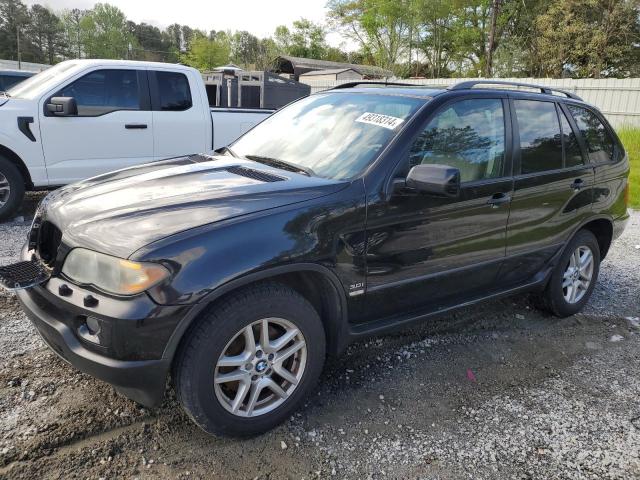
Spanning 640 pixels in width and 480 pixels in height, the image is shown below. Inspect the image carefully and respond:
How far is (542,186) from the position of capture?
12.0ft

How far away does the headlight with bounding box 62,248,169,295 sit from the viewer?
2.15m

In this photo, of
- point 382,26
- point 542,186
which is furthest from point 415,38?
point 542,186

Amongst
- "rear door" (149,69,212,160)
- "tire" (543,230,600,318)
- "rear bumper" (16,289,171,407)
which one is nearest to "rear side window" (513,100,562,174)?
"tire" (543,230,600,318)

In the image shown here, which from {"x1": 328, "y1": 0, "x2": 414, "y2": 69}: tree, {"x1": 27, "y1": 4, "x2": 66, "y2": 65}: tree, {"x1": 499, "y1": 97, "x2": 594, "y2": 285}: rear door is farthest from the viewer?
{"x1": 27, "y1": 4, "x2": 66, "y2": 65}: tree

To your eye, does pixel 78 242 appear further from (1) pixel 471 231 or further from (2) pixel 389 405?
(1) pixel 471 231

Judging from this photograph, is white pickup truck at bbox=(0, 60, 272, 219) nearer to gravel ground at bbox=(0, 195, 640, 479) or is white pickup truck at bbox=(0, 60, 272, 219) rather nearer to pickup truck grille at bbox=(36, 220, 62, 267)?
gravel ground at bbox=(0, 195, 640, 479)

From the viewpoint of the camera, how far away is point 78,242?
2357 mm

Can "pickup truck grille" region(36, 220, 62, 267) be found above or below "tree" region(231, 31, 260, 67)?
below

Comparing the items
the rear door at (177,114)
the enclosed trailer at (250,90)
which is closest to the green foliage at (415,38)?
the enclosed trailer at (250,90)

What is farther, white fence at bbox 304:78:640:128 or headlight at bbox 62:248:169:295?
white fence at bbox 304:78:640:128

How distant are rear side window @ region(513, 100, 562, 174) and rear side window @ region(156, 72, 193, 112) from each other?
4.78 m

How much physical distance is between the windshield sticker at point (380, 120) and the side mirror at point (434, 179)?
0.38m

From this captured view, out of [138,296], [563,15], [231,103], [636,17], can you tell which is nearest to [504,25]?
[563,15]

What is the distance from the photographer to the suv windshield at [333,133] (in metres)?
2.97
